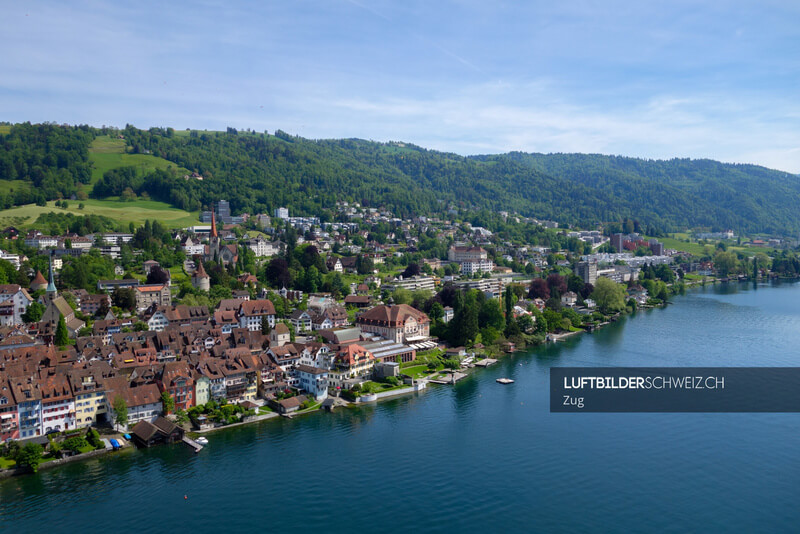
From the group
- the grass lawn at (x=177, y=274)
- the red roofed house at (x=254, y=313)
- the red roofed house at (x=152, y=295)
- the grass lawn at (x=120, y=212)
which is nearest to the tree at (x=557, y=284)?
the red roofed house at (x=254, y=313)

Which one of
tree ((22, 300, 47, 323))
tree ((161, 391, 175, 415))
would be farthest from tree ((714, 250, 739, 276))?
tree ((22, 300, 47, 323))

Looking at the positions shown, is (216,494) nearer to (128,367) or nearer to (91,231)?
(128,367)

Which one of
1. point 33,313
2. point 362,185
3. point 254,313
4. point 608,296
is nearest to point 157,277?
point 33,313

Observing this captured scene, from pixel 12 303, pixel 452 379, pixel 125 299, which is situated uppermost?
pixel 12 303

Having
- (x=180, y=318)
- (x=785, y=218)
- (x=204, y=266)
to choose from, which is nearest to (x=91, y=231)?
(x=204, y=266)

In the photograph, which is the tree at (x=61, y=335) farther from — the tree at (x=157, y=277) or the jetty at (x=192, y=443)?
the tree at (x=157, y=277)

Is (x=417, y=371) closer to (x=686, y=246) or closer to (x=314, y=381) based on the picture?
(x=314, y=381)
